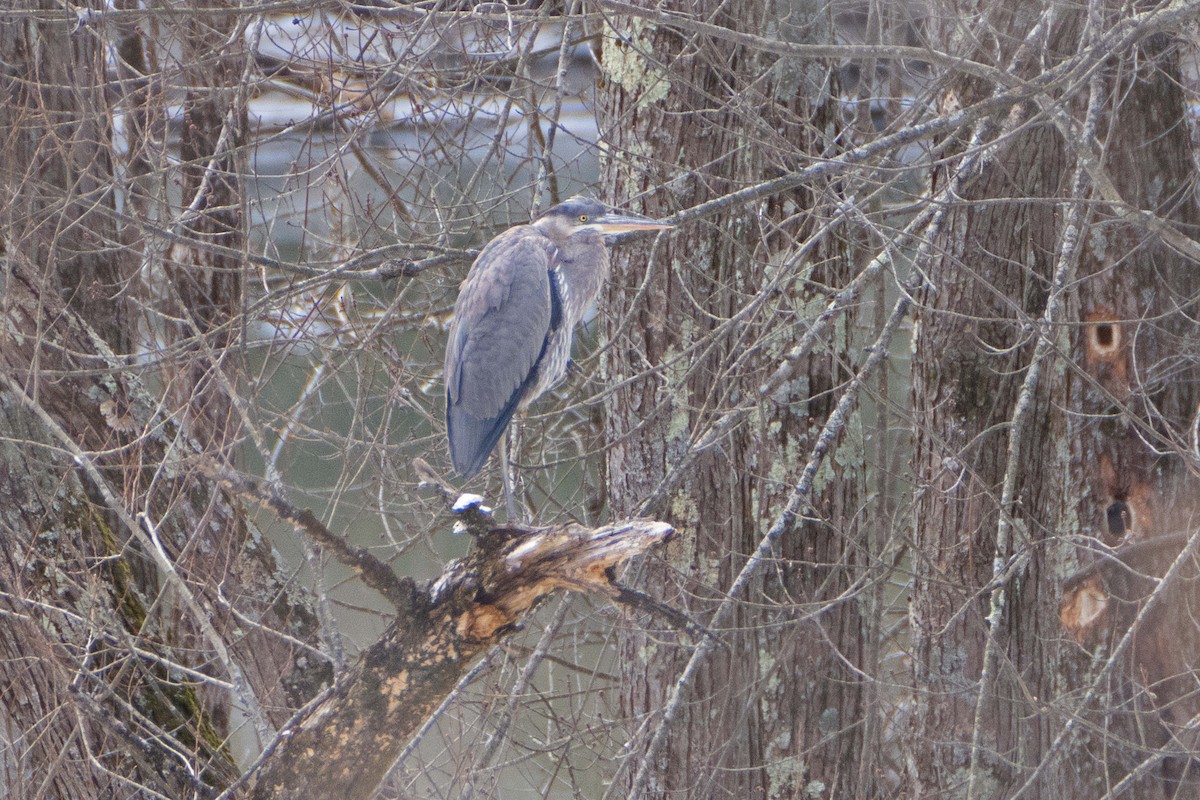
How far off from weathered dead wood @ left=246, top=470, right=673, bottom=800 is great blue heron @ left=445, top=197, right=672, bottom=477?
1.01m

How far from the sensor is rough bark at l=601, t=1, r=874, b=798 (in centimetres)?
425

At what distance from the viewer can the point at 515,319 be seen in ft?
12.3

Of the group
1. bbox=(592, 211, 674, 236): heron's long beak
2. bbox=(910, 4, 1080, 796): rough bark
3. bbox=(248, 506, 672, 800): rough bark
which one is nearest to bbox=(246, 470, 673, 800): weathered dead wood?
bbox=(248, 506, 672, 800): rough bark

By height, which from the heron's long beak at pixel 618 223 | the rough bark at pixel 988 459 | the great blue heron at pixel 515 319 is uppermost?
the heron's long beak at pixel 618 223

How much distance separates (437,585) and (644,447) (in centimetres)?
201

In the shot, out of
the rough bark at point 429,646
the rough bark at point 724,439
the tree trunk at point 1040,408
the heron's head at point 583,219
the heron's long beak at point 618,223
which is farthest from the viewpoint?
the tree trunk at point 1040,408

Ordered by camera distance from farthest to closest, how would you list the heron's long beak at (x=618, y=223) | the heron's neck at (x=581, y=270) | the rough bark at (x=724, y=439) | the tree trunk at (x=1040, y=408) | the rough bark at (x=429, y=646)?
the tree trunk at (x=1040, y=408), the rough bark at (x=724, y=439), the heron's neck at (x=581, y=270), the heron's long beak at (x=618, y=223), the rough bark at (x=429, y=646)

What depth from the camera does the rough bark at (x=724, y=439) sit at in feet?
13.9

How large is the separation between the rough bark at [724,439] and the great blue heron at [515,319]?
406 millimetres

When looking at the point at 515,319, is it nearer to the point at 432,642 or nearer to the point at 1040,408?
the point at 432,642

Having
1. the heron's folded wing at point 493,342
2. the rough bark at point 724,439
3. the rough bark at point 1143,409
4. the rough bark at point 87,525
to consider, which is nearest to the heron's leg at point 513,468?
the heron's folded wing at point 493,342

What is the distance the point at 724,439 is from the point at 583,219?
1.01 metres

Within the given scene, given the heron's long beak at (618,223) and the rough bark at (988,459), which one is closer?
the heron's long beak at (618,223)

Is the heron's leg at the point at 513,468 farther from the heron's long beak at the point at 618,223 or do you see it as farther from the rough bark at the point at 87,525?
the rough bark at the point at 87,525
